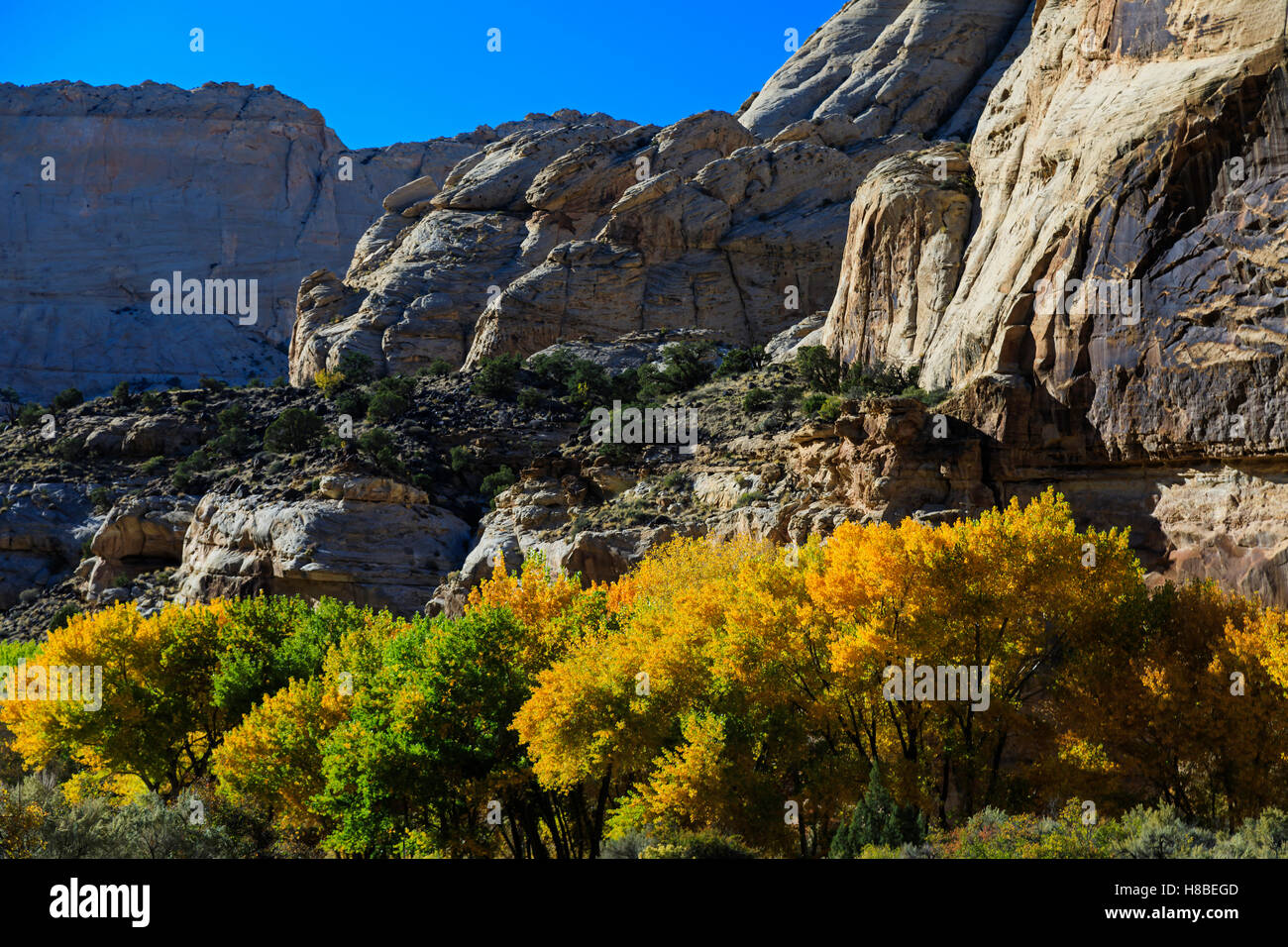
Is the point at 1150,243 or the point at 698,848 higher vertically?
the point at 1150,243

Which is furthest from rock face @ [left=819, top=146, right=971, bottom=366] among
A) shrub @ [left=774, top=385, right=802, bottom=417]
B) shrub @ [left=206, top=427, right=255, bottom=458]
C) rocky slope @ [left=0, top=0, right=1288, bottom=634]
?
shrub @ [left=206, top=427, right=255, bottom=458]

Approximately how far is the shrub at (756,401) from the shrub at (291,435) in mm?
28152

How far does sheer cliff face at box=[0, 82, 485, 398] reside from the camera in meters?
159

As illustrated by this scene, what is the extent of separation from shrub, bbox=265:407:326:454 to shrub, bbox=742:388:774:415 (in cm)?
2815

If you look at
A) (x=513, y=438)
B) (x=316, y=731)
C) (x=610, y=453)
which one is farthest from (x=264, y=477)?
(x=316, y=731)

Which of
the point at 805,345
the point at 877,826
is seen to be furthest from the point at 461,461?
the point at 877,826

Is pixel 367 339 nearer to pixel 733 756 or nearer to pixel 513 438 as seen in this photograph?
pixel 513 438

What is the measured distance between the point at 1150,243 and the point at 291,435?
5246cm

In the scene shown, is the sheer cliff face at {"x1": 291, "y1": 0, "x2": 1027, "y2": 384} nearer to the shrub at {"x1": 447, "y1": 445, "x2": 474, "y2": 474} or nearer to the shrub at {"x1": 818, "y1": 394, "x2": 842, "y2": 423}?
the shrub at {"x1": 447, "y1": 445, "x2": 474, "y2": 474}

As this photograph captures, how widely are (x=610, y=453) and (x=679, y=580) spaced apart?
2012 centimetres

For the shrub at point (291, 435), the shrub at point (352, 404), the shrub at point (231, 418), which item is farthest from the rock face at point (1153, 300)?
the shrub at point (231, 418)

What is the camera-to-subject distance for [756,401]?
212 feet

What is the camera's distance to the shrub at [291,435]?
247 ft

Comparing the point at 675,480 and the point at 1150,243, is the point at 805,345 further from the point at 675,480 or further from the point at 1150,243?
the point at 1150,243
